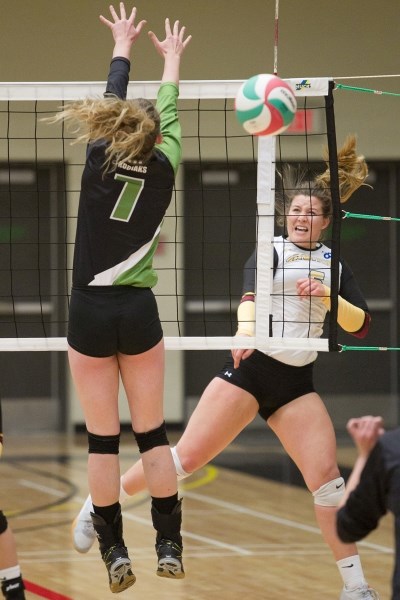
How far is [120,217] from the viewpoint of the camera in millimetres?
4570

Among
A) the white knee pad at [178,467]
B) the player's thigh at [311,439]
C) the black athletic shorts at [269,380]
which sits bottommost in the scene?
the white knee pad at [178,467]

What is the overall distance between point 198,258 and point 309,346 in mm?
7122

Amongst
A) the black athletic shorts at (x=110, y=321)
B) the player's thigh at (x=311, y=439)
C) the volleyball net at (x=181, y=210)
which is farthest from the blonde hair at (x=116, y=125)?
the volleyball net at (x=181, y=210)

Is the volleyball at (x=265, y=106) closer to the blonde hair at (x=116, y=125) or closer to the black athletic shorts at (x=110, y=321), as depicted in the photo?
the blonde hair at (x=116, y=125)

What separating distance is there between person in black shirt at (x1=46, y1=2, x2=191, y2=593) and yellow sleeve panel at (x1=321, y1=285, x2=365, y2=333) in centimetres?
98

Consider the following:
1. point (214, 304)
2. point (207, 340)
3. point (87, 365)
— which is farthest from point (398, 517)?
point (214, 304)

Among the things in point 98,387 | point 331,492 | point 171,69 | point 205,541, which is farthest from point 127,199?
point 205,541

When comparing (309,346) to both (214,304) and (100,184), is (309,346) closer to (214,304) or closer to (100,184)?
(100,184)

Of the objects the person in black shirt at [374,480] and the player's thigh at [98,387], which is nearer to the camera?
the person in black shirt at [374,480]

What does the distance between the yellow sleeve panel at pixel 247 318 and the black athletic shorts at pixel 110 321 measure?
0.76m

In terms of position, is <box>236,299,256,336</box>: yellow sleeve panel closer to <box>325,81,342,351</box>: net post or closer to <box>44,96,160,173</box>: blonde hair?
<box>325,81,342,351</box>: net post

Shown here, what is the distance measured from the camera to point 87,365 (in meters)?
4.65

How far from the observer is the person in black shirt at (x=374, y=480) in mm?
3018

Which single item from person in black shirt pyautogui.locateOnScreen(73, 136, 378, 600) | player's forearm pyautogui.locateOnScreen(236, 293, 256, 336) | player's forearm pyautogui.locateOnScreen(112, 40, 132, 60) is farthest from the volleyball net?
player's forearm pyautogui.locateOnScreen(112, 40, 132, 60)
